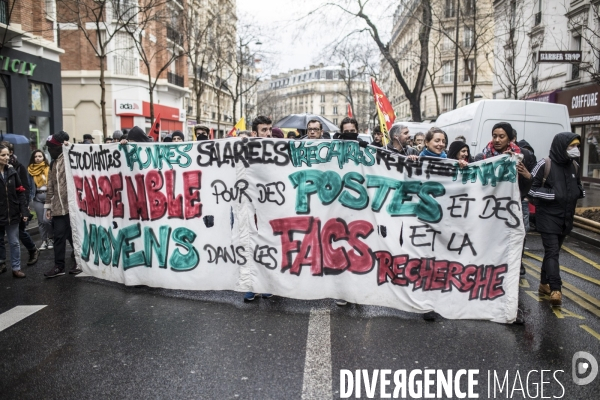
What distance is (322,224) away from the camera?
5.18m

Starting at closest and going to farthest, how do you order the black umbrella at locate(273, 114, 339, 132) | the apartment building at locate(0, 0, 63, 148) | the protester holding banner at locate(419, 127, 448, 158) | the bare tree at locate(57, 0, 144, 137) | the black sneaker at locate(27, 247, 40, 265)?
the protester holding banner at locate(419, 127, 448, 158) < the black sneaker at locate(27, 247, 40, 265) < the apartment building at locate(0, 0, 63, 148) < the black umbrella at locate(273, 114, 339, 132) < the bare tree at locate(57, 0, 144, 137)

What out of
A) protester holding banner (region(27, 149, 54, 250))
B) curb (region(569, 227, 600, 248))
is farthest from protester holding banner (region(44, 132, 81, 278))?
curb (region(569, 227, 600, 248))

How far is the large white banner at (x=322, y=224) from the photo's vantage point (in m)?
4.84

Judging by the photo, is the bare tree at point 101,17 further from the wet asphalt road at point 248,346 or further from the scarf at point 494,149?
the scarf at point 494,149

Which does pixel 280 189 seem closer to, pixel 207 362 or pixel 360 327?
pixel 360 327

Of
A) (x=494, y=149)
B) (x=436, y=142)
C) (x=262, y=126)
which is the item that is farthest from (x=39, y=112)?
(x=494, y=149)

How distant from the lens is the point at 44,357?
4047 millimetres

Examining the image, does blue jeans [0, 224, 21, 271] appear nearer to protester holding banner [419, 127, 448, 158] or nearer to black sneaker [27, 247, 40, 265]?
black sneaker [27, 247, 40, 265]

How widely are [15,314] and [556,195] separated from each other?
18.8 ft

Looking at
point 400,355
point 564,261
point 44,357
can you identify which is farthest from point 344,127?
point 564,261

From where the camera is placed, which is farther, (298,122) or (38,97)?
(38,97)

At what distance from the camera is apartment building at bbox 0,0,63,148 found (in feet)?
55.0

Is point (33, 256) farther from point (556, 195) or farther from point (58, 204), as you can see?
point (556, 195)

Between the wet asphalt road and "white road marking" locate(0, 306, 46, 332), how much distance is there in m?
0.08
